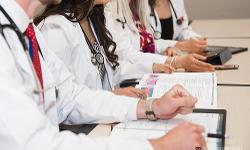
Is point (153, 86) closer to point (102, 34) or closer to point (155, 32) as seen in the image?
point (102, 34)

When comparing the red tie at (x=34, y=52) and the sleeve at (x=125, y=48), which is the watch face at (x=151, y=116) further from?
the sleeve at (x=125, y=48)

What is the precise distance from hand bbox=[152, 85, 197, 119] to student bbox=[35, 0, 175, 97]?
0.72 feet

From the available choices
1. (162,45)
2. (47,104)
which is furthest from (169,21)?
(47,104)

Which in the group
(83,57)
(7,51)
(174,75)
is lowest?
(174,75)

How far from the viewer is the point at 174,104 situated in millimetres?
1102

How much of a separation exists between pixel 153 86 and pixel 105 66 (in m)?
0.32

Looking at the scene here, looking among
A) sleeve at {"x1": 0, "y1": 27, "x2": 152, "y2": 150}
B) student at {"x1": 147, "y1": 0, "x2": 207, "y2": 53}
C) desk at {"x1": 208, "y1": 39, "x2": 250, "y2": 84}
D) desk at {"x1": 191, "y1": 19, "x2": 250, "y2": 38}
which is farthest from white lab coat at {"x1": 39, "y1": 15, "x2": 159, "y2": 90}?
desk at {"x1": 191, "y1": 19, "x2": 250, "y2": 38}

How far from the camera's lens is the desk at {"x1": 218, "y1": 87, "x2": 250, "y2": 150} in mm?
1042

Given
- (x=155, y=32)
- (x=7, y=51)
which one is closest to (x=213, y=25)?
(x=155, y=32)

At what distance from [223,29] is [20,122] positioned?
216 centimetres

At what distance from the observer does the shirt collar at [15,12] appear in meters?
0.89

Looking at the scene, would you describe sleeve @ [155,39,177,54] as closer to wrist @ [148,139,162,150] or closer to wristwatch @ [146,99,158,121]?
wristwatch @ [146,99,158,121]

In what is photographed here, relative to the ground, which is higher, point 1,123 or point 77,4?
point 77,4

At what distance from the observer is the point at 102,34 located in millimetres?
1706
